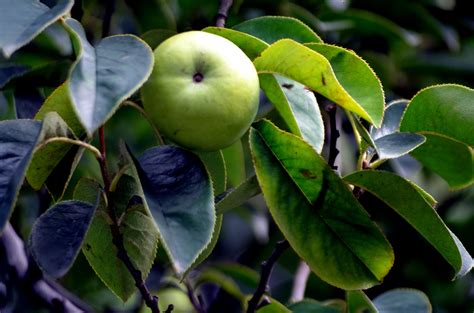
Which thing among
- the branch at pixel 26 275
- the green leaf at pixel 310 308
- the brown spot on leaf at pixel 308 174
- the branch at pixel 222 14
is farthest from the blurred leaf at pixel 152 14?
the brown spot on leaf at pixel 308 174

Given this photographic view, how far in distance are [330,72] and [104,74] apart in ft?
0.81

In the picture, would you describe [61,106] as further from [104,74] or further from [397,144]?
[397,144]

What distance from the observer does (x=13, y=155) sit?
867mm

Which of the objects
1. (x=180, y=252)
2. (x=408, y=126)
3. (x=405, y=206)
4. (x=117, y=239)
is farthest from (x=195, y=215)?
(x=408, y=126)

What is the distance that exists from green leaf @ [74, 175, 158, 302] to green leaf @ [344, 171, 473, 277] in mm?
250

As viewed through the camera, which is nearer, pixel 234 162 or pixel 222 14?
pixel 222 14

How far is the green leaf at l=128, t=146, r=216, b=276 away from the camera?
81 centimetres

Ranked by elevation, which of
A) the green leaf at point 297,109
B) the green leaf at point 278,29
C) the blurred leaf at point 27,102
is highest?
the green leaf at point 278,29

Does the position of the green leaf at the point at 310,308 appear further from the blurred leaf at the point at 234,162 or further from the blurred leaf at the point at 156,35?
the blurred leaf at the point at 156,35

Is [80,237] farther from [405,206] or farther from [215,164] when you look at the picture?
[405,206]

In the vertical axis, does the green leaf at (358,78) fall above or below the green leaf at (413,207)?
above

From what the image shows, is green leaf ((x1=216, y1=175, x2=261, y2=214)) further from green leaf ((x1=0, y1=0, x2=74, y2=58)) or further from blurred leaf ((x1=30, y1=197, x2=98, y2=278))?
green leaf ((x1=0, y1=0, x2=74, y2=58))

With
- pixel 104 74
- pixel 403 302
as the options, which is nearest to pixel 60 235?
pixel 104 74

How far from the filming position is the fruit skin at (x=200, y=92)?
85cm
